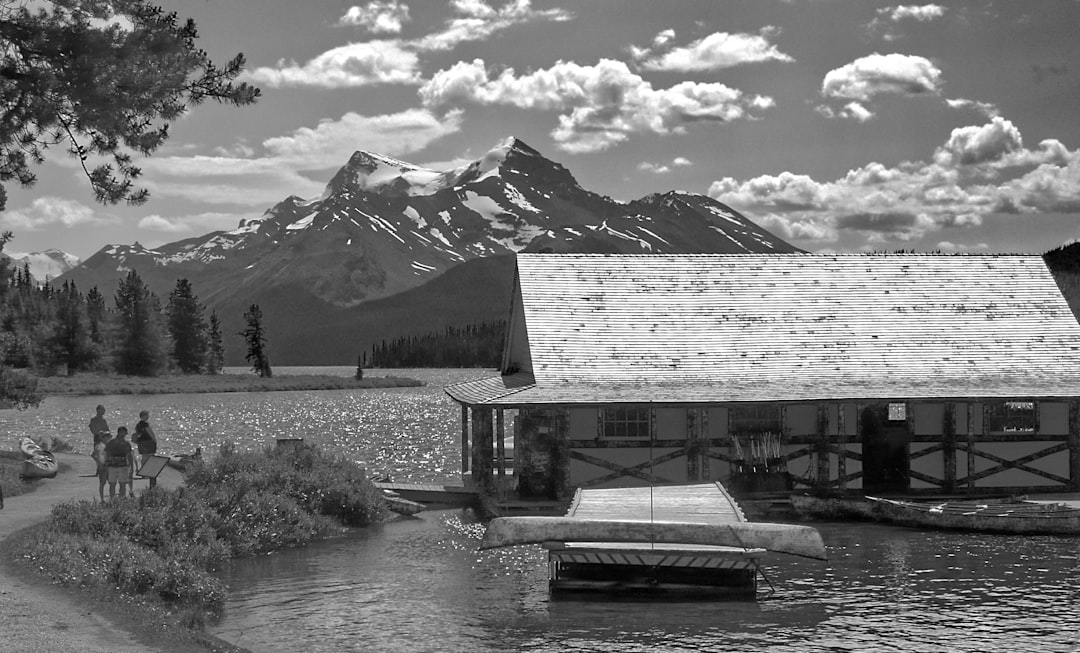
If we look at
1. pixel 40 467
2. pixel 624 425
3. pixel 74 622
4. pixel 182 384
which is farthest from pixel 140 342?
pixel 74 622

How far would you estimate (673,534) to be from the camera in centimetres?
1891

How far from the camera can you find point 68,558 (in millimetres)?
17516

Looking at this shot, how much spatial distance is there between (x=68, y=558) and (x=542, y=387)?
12.6 metres

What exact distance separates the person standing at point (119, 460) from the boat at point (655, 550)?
878 centimetres

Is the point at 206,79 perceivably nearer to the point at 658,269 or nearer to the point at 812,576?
the point at 812,576

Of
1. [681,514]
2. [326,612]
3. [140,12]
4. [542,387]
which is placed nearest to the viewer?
[140,12]

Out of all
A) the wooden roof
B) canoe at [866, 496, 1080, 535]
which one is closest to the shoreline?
the wooden roof

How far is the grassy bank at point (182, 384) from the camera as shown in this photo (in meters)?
109

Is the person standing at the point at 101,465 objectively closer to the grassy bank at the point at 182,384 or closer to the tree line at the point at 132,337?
the grassy bank at the point at 182,384

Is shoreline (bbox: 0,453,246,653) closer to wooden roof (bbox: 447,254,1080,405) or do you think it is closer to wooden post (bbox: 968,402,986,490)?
wooden roof (bbox: 447,254,1080,405)

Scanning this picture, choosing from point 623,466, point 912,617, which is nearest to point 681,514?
point 912,617

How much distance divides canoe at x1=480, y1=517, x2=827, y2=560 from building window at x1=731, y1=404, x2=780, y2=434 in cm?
912

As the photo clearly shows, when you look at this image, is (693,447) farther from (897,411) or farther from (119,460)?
(119,460)

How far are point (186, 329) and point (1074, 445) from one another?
11781 cm
